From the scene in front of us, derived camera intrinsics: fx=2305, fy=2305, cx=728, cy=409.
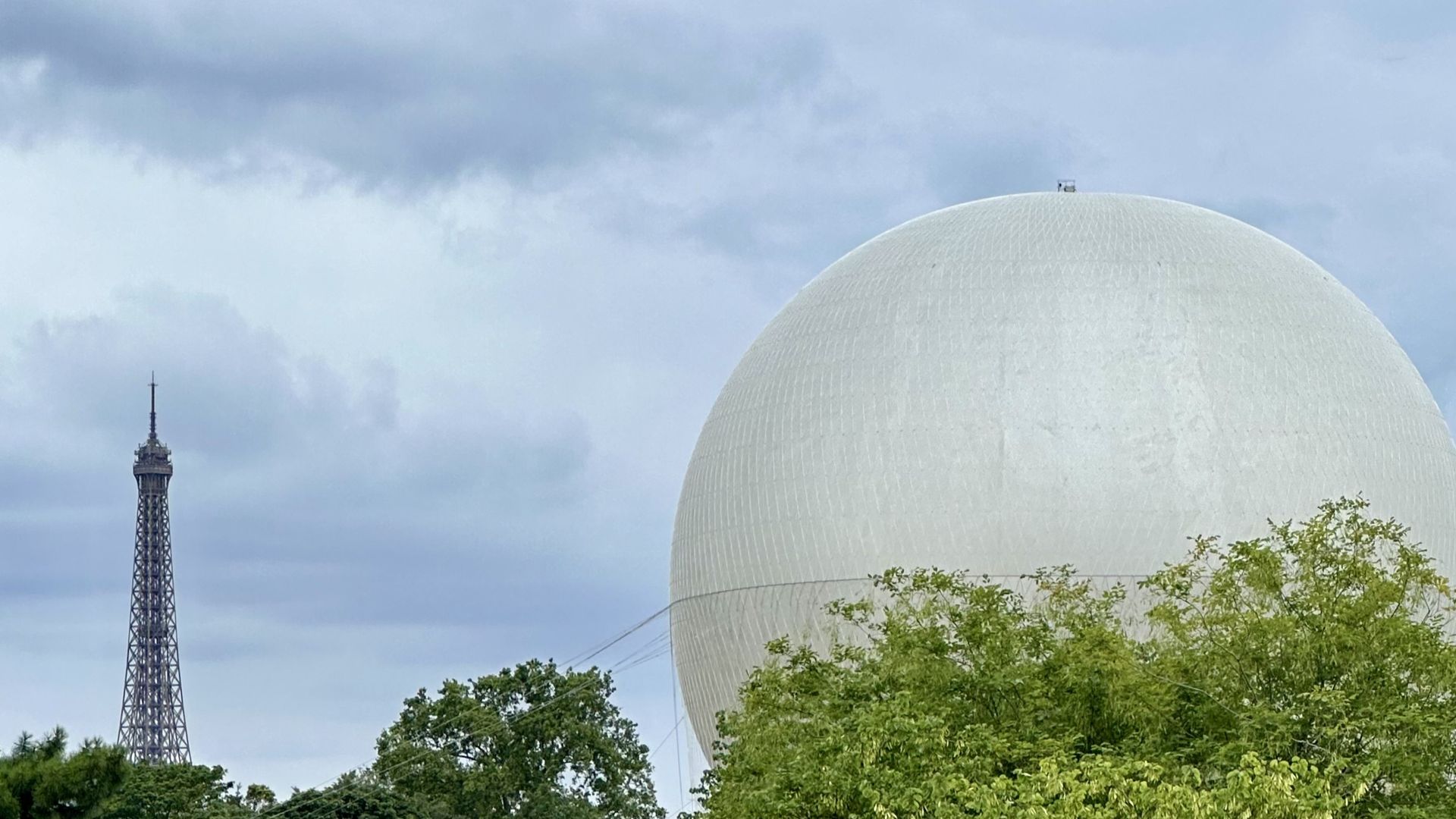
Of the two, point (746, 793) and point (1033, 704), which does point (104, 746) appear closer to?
point (746, 793)

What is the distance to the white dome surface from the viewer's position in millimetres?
46750

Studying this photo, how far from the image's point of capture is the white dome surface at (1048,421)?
1841 inches

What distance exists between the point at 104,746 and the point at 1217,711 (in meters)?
19.5

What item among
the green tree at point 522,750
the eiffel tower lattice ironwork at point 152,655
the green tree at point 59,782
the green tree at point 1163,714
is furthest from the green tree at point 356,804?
the eiffel tower lattice ironwork at point 152,655

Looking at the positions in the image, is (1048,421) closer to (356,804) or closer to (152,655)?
(356,804)

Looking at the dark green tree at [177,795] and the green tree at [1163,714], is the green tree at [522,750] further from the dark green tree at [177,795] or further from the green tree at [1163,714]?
the green tree at [1163,714]

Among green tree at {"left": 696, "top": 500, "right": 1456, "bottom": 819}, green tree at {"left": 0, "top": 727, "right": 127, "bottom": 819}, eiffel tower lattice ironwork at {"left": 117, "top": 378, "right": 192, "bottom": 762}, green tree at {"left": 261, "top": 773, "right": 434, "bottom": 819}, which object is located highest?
eiffel tower lattice ironwork at {"left": 117, "top": 378, "right": 192, "bottom": 762}

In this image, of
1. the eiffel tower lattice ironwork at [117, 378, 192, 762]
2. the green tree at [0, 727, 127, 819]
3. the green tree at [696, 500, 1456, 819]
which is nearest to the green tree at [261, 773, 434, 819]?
the green tree at [0, 727, 127, 819]

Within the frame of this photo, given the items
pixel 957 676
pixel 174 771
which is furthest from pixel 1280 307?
pixel 174 771

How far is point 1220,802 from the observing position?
24156 millimetres

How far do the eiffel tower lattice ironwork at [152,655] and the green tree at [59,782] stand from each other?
72.7 m

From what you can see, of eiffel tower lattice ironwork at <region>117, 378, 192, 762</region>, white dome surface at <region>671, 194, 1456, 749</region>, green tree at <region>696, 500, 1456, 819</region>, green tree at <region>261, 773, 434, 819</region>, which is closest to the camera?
green tree at <region>696, 500, 1456, 819</region>

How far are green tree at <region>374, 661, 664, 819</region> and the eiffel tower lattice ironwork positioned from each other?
60679mm

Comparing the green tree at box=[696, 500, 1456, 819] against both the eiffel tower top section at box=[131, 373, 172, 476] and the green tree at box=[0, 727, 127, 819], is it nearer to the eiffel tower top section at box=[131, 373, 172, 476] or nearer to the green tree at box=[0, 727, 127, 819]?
Answer: the green tree at box=[0, 727, 127, 819]
